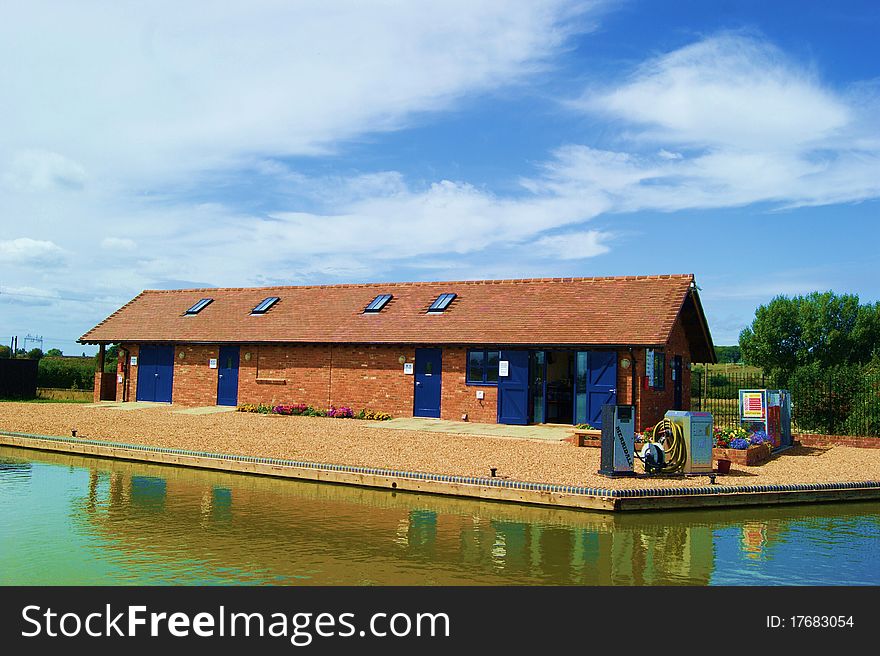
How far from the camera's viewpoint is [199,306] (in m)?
29.9

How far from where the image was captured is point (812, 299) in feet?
168

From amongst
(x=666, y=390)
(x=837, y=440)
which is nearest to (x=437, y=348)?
(x=666, y=390)

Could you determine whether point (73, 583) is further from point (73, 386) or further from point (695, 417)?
point (73, 386)

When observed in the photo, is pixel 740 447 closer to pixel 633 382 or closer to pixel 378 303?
pixel 633 382

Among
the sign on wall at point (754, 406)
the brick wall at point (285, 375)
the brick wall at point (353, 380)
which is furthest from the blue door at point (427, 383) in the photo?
the sign on wall at point (754, 406)

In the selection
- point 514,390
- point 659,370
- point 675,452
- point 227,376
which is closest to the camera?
point 675,452

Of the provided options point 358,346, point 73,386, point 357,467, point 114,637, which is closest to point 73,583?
point 114,637

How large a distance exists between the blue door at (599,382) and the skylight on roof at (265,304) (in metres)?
12.5

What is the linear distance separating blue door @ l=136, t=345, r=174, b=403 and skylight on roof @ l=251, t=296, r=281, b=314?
3180 mm

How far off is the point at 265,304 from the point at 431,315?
720 cm

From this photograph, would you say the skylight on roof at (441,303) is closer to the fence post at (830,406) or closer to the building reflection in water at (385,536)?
the fence post at (830,406)

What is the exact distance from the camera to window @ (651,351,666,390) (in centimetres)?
2236

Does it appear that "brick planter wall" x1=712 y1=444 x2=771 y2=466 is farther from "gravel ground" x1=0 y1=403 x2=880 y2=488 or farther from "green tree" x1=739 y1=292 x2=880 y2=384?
"green tree" x1=739 y1=292 x2=880 y2=384

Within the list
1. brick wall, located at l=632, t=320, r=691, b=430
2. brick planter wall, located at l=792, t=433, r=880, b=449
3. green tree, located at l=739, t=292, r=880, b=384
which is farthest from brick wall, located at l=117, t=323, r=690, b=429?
green tree, located at l=739, t=292, r=880, b=384
